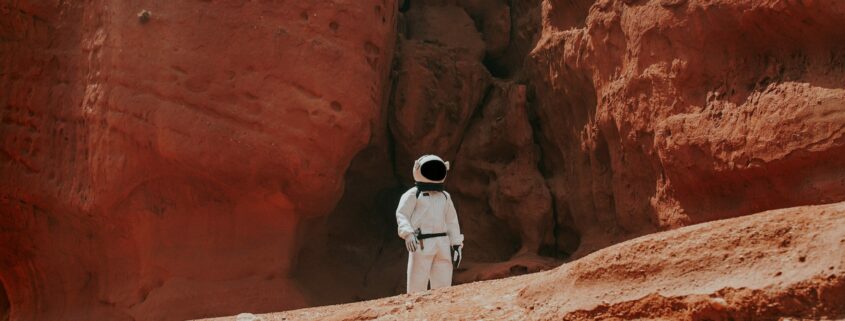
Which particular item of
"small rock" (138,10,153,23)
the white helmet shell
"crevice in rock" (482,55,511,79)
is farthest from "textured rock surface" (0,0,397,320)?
"crevice in rock" (482,55,511,79)

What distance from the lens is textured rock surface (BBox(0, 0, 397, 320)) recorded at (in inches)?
319

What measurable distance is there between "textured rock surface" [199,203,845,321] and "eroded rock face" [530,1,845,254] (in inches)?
119

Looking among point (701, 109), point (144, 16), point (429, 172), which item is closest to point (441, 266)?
point (429, 172)

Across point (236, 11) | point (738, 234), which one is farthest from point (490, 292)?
point (236, 11)

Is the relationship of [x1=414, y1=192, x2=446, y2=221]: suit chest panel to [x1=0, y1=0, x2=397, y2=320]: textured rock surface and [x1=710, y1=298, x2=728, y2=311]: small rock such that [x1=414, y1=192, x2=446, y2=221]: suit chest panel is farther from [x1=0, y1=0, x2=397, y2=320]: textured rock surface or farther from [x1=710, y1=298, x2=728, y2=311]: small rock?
[x1=710, y1=298, x2=728, y2=311]: small rock

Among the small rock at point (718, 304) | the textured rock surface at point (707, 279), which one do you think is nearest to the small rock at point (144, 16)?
the textured rock surface at point (707, 279)

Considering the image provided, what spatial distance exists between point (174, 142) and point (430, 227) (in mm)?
2342

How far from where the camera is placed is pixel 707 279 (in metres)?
3.36

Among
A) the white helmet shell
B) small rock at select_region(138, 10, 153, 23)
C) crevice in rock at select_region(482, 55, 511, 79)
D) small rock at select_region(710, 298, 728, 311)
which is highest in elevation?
small rock at select_region(138, 10, 153, 23)

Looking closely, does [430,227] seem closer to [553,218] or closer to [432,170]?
[432,170]

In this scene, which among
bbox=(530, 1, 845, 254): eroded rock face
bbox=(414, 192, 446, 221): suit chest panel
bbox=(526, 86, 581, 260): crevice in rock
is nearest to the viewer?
bbox=(530, 1, 845, 254): eroded rock face

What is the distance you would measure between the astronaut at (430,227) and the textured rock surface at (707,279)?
9.88 feet

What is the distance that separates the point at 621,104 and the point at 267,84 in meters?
3.03

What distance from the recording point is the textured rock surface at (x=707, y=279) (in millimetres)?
3039
